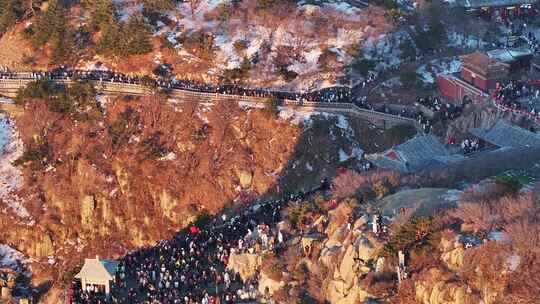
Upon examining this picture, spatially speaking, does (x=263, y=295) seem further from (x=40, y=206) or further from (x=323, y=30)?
(x=323, y=30)

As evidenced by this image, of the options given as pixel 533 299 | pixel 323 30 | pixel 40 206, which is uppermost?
pixel 323 30

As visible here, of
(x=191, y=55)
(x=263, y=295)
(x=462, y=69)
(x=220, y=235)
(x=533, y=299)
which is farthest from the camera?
(x=191, y=55)

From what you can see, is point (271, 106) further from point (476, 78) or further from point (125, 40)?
point (476, 78)

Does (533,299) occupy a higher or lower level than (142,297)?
higher

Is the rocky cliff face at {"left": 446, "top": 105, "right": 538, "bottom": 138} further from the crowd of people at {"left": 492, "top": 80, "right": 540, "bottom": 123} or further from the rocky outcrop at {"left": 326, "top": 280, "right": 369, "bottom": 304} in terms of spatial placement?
the rocky outcrop at {"left": 326, "top": 280, "right": 369, "bottom": 304}

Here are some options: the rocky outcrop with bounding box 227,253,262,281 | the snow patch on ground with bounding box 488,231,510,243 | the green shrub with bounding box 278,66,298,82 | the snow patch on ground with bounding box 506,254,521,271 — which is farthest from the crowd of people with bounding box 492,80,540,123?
the snow patch on ground with bounding box 506,254,521,271

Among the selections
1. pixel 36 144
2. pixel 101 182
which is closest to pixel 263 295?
pixel 101 182
